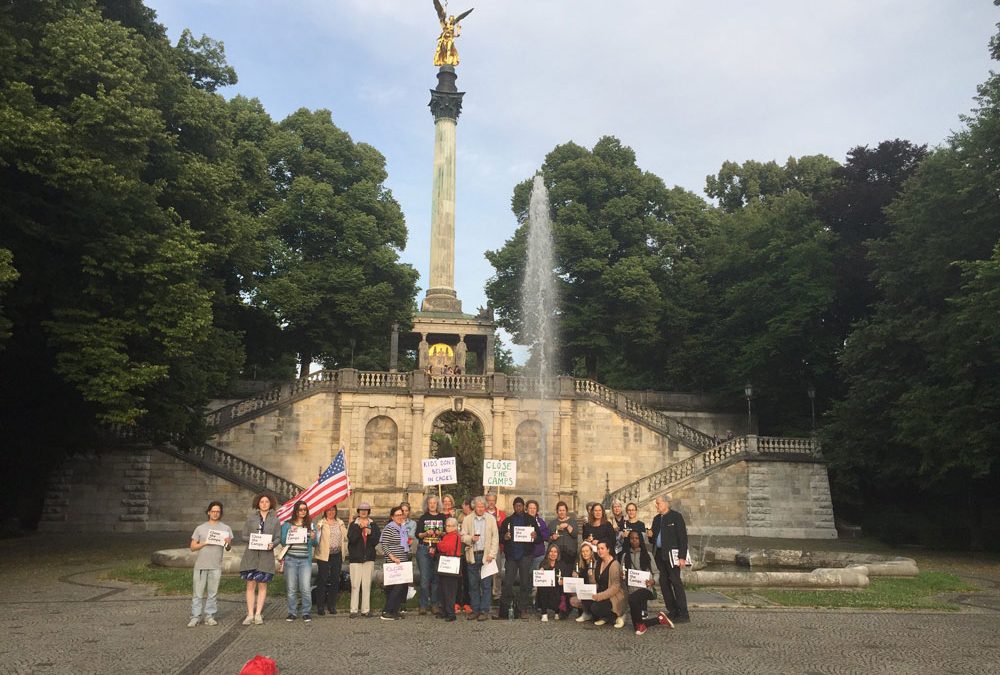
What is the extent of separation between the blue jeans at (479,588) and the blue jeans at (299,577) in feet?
7.60

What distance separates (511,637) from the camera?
9.84m

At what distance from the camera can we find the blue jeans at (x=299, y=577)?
35.1ft

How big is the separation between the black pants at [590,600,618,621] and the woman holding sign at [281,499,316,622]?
3990mm

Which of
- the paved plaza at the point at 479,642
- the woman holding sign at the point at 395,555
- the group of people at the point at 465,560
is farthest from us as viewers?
the woman holding sign at the point at 395,555

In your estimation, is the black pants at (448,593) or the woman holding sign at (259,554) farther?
the black pants at (448,593)

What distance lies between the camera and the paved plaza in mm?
8180

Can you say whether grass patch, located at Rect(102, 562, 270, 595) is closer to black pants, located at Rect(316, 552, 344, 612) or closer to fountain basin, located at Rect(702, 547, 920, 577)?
black pants, located at Rect(316, 552, 344, 612)

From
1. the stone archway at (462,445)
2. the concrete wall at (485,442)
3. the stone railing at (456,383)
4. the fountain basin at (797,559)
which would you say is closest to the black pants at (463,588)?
the fountain basin at (797,559)

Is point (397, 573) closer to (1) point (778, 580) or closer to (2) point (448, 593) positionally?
(2) point (448, 593)

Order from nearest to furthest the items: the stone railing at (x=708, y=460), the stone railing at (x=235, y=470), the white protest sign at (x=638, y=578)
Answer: the white protest sign at (x=638, y=578) < the stone railing at (x=235, y=470) < the stone railing at (x=708, y=460)

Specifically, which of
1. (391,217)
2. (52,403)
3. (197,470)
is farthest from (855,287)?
(52,403)

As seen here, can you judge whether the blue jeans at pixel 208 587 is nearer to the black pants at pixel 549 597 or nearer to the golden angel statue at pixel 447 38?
the black pants at pixel 549 597

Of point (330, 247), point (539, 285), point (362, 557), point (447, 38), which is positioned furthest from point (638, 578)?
point (447, 38)

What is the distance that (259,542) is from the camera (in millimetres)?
10266
